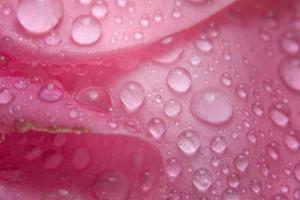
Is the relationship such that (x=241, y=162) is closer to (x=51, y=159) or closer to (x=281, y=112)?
(x=281, y=112)

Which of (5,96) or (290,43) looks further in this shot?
(290,43)

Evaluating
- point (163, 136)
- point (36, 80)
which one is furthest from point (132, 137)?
point (36, 80)

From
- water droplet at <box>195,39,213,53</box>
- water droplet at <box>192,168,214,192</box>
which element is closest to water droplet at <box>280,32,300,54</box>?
water droplet at <box>195,39,213,53</box>

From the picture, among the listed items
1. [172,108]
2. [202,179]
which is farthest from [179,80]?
[202,179]

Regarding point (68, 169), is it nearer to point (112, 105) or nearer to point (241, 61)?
point (112, 105)

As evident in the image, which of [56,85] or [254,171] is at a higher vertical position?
[56,85]

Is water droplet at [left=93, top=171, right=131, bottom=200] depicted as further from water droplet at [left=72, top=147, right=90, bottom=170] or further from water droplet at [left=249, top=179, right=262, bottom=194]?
water droplet at [left=249, top=179, right=262, bottom=194]
